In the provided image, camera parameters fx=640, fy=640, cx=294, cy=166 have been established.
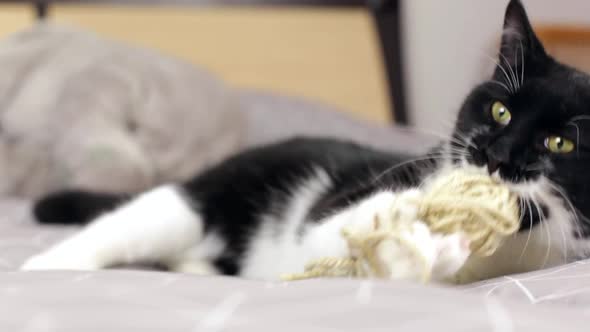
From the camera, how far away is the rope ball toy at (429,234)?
2.44 feet

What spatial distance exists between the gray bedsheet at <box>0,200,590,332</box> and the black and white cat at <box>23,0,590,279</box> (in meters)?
0.16

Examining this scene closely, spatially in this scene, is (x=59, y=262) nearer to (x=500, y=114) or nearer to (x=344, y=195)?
(x=344, y=195)

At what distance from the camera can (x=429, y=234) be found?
78 cm

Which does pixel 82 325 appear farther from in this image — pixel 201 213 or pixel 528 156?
pixel 201 213

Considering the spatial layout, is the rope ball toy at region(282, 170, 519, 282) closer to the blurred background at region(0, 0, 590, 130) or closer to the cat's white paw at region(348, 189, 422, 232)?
the cat's white paw at region(348, 189, 422, 232)

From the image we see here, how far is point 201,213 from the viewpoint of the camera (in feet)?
4.42

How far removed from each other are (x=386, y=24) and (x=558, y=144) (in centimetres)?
201

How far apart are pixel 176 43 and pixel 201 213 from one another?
1686 millimetres

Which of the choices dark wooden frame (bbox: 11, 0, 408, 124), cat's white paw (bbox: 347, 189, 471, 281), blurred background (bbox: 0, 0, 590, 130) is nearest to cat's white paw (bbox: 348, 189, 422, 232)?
cat's white paw (bbox: 347, 189, 471, 281)

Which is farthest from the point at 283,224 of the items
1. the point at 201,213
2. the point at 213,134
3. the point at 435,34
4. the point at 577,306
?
the point at 213,134

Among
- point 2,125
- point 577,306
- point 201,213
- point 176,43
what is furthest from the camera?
point 176,43

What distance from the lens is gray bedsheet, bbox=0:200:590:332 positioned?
0.53 metres

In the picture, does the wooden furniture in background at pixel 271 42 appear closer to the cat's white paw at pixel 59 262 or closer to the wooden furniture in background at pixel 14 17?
the wooden furniture in background at pixel 14 17

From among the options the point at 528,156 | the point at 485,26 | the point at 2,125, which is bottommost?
the point at 2,125
